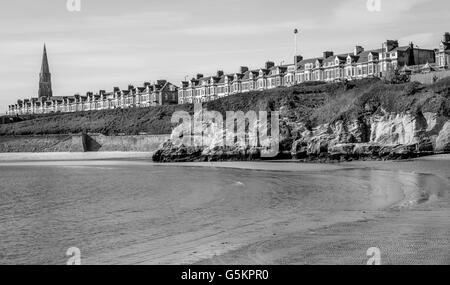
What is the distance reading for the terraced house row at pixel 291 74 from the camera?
326 feet

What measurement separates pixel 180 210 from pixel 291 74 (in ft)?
326

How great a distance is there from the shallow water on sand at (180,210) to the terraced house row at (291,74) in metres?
46.0

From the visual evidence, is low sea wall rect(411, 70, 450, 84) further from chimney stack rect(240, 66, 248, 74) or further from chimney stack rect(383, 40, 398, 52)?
chimney stack rect(240, 66, 248, 74)

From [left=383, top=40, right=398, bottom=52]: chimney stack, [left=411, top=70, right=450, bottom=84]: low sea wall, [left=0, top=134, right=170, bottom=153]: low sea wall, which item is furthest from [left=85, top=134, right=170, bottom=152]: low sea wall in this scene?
[left=383, top=40, right=398, bottom=52]: chimney stack

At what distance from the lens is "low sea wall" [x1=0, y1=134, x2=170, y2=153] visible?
94.9 metres

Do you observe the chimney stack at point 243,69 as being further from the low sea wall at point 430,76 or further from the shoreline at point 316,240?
the shoreline at point 316,240

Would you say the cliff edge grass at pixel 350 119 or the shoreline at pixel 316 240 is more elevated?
the cliff edge grass at pixel 350 119

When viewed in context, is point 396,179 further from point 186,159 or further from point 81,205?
point 186,159

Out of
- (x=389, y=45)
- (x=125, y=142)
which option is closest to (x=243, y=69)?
(x=389, y=45)

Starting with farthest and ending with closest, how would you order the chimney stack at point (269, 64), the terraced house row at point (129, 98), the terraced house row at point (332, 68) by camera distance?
the terraced house row at point (129, 98)
the chimney stack at point (269, 64)
the terraced house row at point (332, 68)

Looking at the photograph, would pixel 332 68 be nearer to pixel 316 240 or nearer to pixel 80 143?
pixel 80 143

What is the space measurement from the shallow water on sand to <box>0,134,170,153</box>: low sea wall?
54.9m

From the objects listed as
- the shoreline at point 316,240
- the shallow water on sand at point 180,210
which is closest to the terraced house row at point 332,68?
the shallow water on sand at point 180,210

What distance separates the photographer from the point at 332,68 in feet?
362
